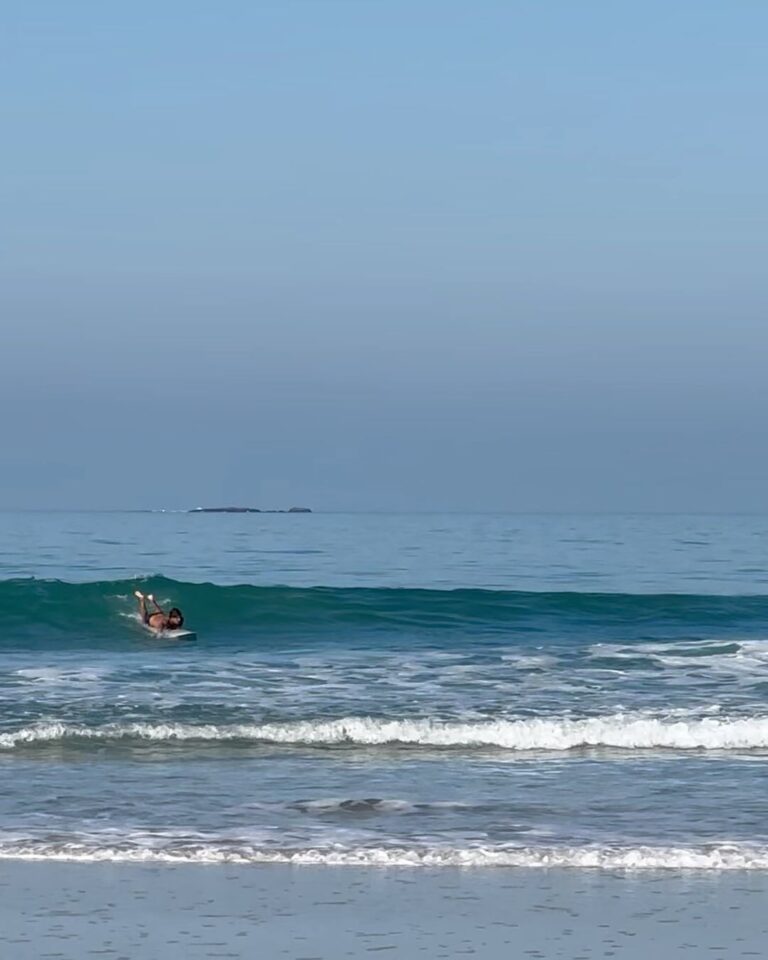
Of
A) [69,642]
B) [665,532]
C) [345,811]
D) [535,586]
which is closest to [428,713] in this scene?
[345,811]

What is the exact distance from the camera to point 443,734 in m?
17.6

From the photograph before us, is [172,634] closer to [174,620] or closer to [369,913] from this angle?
[174,620]

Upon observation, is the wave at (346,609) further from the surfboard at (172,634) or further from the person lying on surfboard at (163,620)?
the surfboard at (172,634)

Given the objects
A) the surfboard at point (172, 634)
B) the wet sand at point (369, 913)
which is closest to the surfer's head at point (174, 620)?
the surfboard at point (172, 634)

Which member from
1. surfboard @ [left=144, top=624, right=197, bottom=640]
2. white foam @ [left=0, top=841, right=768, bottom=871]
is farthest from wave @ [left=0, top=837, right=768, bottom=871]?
surfboard @ [left=144, top=624, right=197, bottom=640]

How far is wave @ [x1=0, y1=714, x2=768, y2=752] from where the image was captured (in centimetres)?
1730

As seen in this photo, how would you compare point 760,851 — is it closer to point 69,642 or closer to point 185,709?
point 185,709

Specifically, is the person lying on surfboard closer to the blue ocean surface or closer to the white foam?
the blue ocean surface

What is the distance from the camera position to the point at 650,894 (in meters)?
10.1

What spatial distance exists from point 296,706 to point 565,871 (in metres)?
8.80

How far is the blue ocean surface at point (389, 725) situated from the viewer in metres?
11.9

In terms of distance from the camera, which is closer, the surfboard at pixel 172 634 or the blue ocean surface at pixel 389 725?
the blue ocean surface at pixel 389 725

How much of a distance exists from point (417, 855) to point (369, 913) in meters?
1.66

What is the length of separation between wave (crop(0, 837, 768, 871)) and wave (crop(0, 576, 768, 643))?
18.2 m
